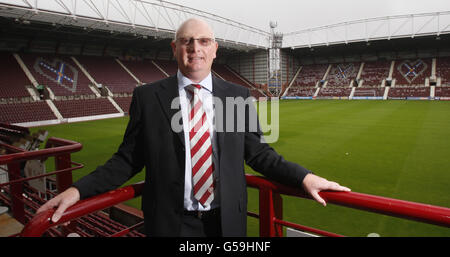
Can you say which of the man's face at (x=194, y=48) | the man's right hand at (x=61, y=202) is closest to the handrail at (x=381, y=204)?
the man's face at (x=194, y=48)

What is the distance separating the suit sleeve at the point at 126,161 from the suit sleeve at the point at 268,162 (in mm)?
721

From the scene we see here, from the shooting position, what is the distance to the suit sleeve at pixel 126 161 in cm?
164

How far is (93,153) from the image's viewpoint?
35.3 feet

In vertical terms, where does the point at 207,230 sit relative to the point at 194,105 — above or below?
below

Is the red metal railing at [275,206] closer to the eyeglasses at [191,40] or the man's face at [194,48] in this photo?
the man's face at [194,48]

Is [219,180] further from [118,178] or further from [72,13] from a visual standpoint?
[72,13]

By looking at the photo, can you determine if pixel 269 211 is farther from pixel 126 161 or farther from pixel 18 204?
pixel 18 204

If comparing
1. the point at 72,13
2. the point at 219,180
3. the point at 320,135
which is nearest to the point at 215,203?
the point at 219,180

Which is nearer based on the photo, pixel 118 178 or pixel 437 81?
pixel 118 178

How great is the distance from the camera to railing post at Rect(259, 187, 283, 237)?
5.80ft

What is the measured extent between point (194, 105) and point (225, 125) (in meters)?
0.24

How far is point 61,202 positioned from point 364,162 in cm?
905

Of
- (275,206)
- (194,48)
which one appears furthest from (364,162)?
(194,48)

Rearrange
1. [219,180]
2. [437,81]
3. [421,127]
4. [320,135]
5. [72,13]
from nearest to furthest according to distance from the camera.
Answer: [219,180], [320,135], [421,127], [72,13], [437,81]
